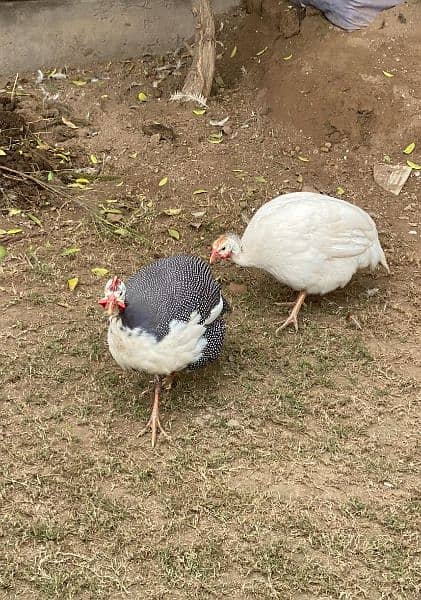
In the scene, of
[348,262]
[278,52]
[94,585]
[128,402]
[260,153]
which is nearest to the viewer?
[94,585]

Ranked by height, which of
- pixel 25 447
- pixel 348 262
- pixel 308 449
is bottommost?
pixel 25 447

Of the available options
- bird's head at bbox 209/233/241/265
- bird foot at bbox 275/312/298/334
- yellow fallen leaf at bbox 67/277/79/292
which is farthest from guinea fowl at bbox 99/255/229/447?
yellow fallen leaf at bbox 67/277/79/292

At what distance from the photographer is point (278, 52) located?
6129 millimetres

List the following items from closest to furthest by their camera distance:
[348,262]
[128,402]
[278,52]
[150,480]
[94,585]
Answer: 1. [94,585]
2. [150,480]
3. [128,402]
4. [348,262]
5. [278,52]

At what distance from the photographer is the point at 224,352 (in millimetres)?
4031

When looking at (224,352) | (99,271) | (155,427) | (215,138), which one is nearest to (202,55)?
(215,138)

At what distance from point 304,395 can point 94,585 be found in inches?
55.6

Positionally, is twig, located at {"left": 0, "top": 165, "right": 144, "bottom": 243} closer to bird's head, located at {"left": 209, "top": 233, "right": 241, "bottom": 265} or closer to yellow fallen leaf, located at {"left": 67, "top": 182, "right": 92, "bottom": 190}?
yellow fallen leaf, located at {"left": 67, "top": 182, "right": 92, "bottom": 190}

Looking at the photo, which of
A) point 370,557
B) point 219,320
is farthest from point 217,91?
point 370,557

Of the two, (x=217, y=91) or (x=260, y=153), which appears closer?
(x=260, y=153)

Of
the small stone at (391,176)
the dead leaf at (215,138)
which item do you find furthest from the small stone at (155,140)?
the small stone at (391,176)

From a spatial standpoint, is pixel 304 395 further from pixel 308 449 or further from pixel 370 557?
pixel 370 557

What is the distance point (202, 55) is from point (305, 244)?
250 cm

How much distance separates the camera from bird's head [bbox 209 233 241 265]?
420 cm
